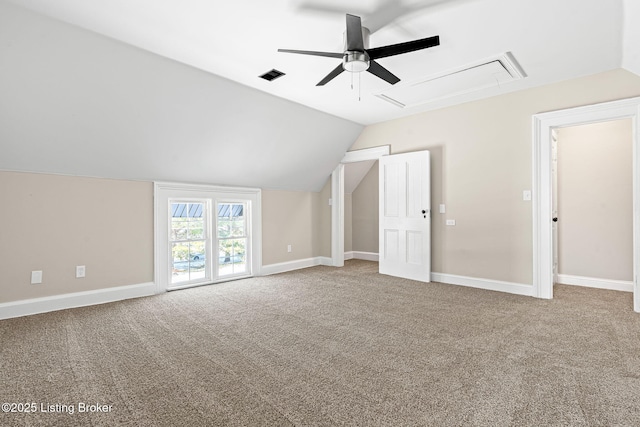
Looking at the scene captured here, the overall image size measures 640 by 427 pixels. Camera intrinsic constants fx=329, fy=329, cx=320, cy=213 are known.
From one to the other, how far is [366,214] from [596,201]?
4205mm

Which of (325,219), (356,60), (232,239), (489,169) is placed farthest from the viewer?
(325,219)

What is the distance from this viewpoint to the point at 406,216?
5344 millimetres

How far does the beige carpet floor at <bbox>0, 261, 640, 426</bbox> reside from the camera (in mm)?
1828

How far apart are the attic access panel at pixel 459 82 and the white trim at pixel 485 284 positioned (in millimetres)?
2599

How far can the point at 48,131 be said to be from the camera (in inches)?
135

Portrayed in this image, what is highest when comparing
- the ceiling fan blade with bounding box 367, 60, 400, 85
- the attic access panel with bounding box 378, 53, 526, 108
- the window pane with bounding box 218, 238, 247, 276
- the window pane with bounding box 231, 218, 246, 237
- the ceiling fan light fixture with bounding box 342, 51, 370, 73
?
the attic access panel with bounding box 378, 53, 526, 108

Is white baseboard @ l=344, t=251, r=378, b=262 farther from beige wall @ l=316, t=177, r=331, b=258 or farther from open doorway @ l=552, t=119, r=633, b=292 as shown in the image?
open doorway @ l=552, t=119, r=633, b=292

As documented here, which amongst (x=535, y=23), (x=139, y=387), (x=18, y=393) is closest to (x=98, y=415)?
(x=139, y=387)

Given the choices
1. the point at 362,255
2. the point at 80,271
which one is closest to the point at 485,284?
the point at 362,255

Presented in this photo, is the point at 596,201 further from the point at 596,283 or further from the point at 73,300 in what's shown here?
the point at 73,300

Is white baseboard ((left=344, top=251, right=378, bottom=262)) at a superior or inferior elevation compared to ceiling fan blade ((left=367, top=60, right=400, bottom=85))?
inferior

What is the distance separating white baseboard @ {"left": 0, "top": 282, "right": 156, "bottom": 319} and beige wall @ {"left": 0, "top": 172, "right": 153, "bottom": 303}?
0.19 ft

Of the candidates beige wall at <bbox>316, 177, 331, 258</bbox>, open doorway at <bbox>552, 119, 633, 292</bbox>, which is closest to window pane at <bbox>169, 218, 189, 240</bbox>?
beige wall at <bbox>316, 177, 331, 258</bbox>

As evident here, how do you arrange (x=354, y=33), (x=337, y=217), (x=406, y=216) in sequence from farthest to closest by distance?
(x=337, y=217)
(x=406, y=216)
(x=354, y=33)
